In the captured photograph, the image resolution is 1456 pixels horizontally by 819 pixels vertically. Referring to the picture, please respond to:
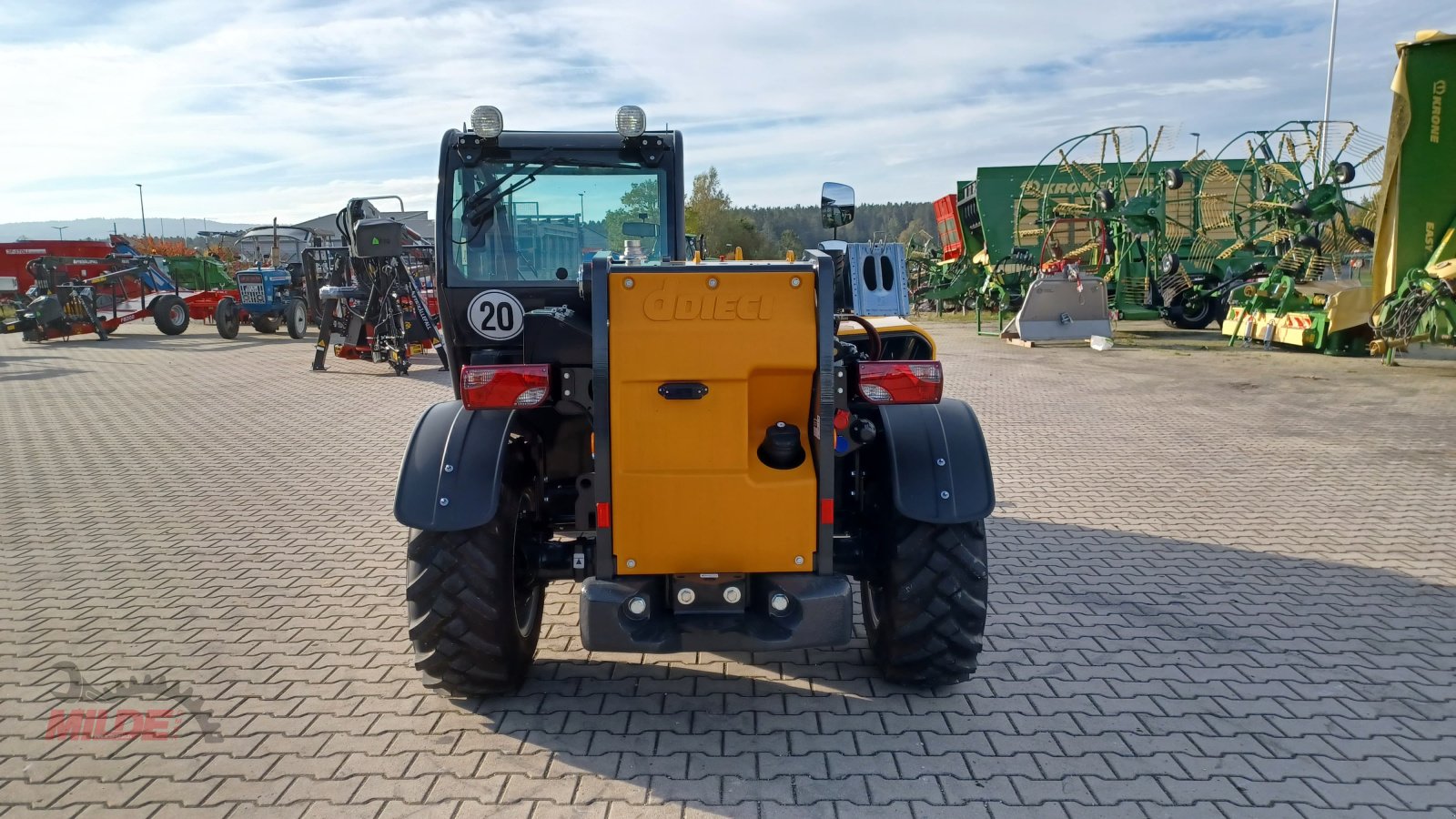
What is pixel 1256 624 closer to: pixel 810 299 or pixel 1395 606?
pixel 1395 606

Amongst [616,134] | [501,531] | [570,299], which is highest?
[616,134]

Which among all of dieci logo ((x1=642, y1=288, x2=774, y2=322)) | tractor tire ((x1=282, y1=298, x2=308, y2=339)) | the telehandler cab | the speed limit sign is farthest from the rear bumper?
tractor tire ((x1=282, y1=298, x2=308, y2=339))

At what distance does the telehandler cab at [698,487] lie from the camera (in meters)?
3.20

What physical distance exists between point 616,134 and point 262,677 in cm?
311

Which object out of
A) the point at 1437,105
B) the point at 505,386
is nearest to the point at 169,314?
the point at 505,386

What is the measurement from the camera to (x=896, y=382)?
3439 millimetres

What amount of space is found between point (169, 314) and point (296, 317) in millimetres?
3185

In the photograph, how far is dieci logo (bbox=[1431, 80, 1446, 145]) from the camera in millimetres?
11336

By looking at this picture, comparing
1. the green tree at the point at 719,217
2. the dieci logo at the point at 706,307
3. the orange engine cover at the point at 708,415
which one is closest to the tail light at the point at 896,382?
the orange engine cover at the point at 708,415

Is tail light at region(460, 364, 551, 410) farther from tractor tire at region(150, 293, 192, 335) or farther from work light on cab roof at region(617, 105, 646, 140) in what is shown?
tractor tire at region(150, 293, 192, 335)

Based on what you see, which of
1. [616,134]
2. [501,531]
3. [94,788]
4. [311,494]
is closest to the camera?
[94,788]

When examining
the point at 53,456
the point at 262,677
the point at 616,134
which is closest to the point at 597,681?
the point at 262,677

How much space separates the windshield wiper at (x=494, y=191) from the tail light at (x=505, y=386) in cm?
173

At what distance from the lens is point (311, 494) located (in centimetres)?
743
